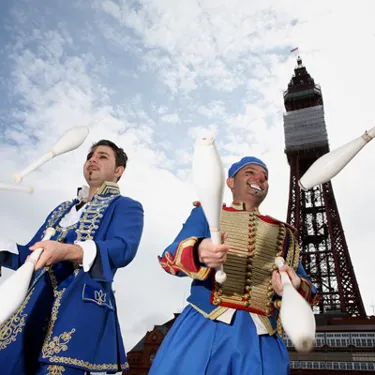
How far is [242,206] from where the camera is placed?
2564mm

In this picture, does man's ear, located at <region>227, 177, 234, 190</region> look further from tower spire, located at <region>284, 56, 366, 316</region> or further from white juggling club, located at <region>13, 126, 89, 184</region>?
tower spire, located at <region>284, 56, 366, 316</region>

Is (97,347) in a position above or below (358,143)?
below

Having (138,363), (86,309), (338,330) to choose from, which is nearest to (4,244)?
(86,309)

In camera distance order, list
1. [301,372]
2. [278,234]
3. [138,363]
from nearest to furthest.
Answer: [278,234] < [301,372] < [138,363]

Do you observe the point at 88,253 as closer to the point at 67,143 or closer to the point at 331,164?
the point at 67,143

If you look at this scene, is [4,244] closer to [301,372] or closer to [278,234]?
[278,234]

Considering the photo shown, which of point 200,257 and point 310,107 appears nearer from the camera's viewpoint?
point 200,257

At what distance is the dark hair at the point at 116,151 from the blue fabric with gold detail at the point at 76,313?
596mm

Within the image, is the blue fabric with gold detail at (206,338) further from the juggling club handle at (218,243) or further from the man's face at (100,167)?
the man's face at (100,167)

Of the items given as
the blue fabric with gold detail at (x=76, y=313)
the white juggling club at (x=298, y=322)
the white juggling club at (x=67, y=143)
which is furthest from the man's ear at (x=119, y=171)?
the white juggling club at (x=298, y=322)

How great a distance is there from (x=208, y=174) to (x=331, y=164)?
2.06ft

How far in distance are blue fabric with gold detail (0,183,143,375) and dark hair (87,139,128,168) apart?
1.96 feet

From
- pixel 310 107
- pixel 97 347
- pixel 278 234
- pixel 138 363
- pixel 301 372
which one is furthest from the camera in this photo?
pixel 310 107

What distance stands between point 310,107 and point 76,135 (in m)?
39.0
